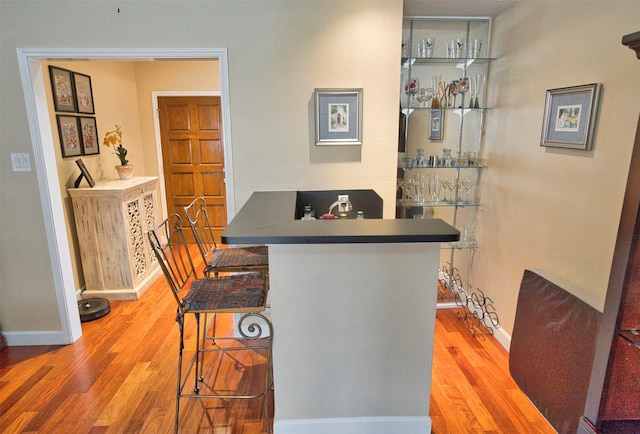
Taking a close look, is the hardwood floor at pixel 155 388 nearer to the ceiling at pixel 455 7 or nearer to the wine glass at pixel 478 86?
the wine glass at pixel 478 86

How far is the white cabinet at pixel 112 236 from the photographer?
318 centimetres

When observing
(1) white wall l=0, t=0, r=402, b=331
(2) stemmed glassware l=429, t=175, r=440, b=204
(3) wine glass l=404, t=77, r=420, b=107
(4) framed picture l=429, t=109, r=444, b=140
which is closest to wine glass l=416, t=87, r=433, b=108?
(3) wine glass l=404, t=77, r=420, b=107

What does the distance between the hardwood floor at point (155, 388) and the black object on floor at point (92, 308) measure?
0.11 m

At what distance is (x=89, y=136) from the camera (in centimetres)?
349

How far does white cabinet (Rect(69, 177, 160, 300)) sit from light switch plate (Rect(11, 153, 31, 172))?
2.38 feet

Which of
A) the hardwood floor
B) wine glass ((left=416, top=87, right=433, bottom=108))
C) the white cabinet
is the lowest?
the hardwood floor

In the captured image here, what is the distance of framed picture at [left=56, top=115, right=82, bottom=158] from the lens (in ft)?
10.1

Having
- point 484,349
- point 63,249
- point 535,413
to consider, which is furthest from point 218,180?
point 535,413

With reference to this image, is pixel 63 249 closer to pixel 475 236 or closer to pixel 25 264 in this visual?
pixel 25 264

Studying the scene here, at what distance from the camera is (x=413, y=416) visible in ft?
5.82

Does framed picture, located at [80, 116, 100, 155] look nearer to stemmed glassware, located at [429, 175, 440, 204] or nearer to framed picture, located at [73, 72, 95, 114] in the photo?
framed picture, located at [73, 72, 95, 114]

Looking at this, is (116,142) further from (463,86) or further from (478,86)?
(478,86)

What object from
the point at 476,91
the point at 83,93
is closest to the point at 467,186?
the point at 476,91

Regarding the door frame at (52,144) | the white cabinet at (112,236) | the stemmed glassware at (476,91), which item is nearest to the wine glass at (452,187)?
the stemmed glassware at (476,91)
